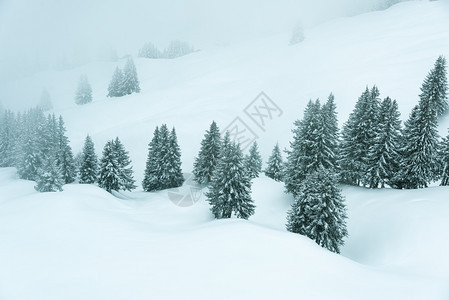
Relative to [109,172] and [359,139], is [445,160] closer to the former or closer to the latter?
[359,139]

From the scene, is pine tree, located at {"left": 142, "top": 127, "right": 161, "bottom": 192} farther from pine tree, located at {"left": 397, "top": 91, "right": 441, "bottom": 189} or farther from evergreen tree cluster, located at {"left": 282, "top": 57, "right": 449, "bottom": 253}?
pine tree, located at {"left": 397, "top": 91, "right": 441, "bottom": 189}

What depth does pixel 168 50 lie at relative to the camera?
135 metres

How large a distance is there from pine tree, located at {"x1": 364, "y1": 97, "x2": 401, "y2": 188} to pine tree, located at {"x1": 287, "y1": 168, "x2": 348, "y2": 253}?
998 cm

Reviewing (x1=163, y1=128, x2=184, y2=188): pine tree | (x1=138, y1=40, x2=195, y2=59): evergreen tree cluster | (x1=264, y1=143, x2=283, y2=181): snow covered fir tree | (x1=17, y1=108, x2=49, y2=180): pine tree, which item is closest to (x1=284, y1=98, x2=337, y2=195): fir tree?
(x1=264, y1=143, x2=283, y2=181): snow covered fir tree

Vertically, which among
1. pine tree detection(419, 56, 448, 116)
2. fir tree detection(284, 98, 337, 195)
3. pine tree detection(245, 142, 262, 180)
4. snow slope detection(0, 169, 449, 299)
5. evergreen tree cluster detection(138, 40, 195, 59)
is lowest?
pine tree detection(245, 142, 262, 180)

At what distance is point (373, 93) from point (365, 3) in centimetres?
12499

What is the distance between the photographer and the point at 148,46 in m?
127

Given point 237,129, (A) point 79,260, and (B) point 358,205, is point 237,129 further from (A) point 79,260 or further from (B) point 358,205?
(A) point 79,260

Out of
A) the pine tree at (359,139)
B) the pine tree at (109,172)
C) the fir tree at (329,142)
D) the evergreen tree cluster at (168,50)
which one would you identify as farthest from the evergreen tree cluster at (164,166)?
the evergreen tree cluster at (168,50)

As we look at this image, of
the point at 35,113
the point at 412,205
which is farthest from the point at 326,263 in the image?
the point at 35,113

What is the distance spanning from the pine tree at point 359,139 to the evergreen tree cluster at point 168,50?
117 metres

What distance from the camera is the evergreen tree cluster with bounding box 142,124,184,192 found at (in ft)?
127

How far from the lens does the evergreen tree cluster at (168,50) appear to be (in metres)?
126

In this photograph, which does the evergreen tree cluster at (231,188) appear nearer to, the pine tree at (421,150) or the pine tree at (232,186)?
the pine tree at (232,186)
